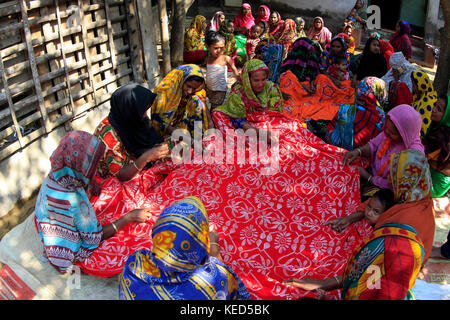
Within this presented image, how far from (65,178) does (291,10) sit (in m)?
13.8

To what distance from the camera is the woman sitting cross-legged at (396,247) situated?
198 centimetres

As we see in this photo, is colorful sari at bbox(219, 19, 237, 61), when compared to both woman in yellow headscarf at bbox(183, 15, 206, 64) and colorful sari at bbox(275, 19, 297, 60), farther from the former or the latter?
colorful sari at bbox(275, 19, 297, 60)

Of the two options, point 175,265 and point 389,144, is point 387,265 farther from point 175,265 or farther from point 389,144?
point 389,144

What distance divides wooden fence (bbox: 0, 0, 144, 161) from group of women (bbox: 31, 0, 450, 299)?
A: 1.47 m

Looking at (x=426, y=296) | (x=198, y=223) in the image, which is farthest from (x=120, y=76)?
(x=426, y=296)

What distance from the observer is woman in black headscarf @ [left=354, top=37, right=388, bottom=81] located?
6270 millimetres

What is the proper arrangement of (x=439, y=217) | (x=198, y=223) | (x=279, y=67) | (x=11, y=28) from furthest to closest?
(x=279, y=67), (x=11, y=28), (x=439, y=217), (x=198, y=223)

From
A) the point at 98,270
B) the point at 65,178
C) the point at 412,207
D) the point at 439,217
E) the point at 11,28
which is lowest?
the point at 439,217

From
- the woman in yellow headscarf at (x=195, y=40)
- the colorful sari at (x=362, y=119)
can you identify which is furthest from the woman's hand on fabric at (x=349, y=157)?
the woman in yellow headscarf at (x=195, y=40)

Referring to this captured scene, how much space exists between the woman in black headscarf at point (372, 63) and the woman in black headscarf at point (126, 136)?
14.0 feet

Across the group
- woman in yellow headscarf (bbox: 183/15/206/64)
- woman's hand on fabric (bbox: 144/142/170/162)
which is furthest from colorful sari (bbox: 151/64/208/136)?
woman in yellow headscarf (bbox: 183/15/206/64)

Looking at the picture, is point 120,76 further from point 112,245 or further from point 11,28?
point 112,245

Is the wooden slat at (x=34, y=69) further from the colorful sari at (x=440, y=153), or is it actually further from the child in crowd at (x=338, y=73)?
the colorful sari at (x=440, y=153)

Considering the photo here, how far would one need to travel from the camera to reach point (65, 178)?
101 inches
